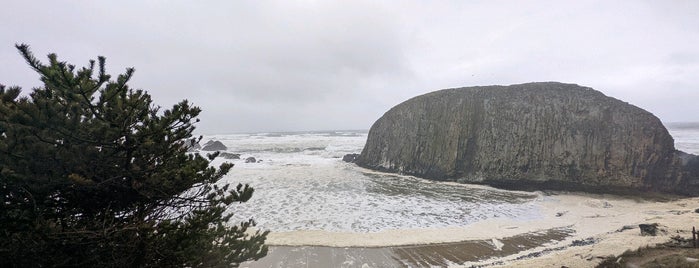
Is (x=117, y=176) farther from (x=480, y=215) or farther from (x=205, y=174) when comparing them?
(x=480, y=215)

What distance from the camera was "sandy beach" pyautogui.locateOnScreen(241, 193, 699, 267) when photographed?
990 cm

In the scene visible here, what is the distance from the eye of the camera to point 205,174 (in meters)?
5.19

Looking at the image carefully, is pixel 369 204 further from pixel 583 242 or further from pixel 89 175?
pixel 89 175

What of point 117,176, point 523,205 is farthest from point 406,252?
point 523,205

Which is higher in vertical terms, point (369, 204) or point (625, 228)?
point (625, 228)

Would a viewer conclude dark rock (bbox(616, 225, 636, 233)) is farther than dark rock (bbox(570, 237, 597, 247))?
→ Yes

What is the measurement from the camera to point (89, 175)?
13.6 ft

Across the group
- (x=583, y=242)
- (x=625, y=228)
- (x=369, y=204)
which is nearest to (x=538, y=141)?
(x=625, y=228)

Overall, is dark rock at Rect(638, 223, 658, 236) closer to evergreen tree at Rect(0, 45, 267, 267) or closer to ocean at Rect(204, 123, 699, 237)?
ocean at Rect(204, 123, 699, 237)

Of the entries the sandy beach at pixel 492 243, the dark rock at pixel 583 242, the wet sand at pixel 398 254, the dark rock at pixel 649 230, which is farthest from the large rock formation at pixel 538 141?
the wet sand at pixel 398 254

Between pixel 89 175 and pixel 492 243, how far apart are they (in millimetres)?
11746

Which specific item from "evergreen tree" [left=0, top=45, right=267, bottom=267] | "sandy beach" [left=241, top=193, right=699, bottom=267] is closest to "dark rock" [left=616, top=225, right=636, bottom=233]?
"sandy beach" [left=241, top=193, right=699, bottom=267]

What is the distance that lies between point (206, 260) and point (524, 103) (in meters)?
26.5

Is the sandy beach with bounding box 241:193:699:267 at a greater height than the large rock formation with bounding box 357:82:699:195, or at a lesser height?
lesser
